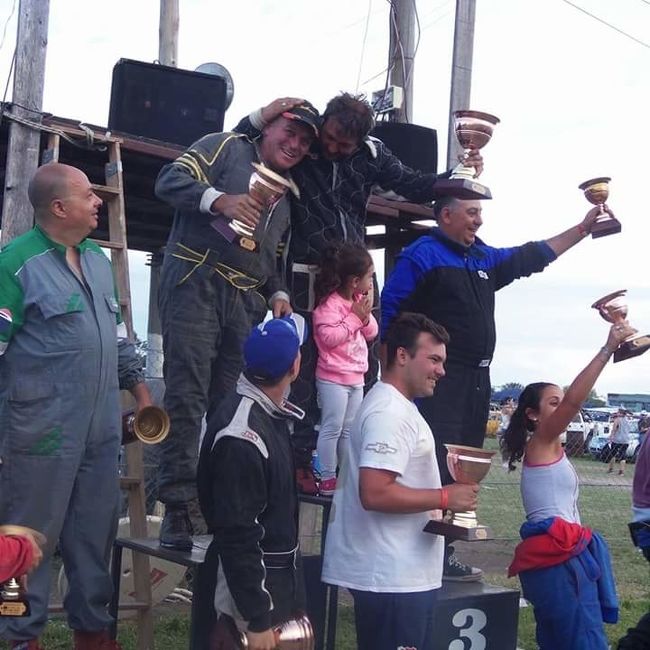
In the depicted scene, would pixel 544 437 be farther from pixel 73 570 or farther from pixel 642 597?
pixel 642 597

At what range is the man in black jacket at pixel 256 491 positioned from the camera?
3406 millimetres

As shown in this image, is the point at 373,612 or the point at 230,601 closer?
the point at 230,601

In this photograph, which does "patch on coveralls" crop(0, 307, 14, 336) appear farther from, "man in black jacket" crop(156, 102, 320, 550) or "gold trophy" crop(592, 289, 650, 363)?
"gold trophy" crop(592, 289, 650, 363)

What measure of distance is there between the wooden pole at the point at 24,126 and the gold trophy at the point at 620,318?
11.3ft

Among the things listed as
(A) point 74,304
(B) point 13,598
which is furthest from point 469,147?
(B) point 13,598

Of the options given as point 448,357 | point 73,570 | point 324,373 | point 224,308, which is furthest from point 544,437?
point 73,570

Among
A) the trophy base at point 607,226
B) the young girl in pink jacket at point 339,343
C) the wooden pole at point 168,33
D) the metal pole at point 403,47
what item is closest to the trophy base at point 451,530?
the young girl in pink jacket at point 339,343

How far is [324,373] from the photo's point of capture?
5027mm

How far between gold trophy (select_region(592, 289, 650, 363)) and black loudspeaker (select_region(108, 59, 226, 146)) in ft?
11.5

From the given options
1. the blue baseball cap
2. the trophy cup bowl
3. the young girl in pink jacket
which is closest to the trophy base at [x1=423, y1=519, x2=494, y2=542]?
the blue baseball cap

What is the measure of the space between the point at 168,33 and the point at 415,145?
24.8ft

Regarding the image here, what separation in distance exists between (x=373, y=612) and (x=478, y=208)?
2156 millimetres

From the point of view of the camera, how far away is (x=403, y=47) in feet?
33.2

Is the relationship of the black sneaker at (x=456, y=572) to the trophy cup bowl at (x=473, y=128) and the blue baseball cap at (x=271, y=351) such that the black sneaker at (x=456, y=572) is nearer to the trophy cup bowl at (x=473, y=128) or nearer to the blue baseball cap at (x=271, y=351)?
the blue baseball cap at (x=271, y=351)
